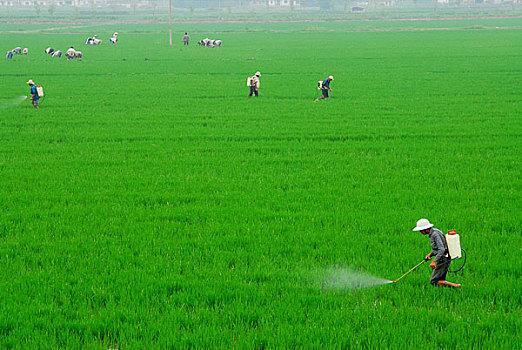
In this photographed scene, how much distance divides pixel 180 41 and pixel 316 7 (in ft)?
400

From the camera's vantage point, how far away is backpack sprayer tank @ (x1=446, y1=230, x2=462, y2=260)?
5.74 meters

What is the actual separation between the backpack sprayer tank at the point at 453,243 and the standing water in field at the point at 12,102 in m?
19.7

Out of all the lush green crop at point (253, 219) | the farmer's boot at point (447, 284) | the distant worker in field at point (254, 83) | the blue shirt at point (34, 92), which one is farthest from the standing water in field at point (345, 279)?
the blue shirt at point (34, 92)

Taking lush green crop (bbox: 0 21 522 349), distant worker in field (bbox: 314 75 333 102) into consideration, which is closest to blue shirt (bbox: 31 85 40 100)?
lush green crop (bbox: 0 21 522 349)

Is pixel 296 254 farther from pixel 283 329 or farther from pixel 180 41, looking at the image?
pixel 180 41

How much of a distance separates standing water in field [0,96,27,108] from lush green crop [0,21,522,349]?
2.71ft

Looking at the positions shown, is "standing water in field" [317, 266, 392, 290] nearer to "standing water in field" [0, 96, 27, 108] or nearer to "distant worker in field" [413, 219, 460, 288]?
"distant worker in field" [413, 219, 460, 288]

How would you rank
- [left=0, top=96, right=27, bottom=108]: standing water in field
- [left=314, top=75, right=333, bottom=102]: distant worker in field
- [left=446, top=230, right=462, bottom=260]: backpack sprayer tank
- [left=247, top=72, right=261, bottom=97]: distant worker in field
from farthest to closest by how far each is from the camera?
[left=247, top=72, right=261, bottom=97]: distant worker in field → [left=314, top=75, right=333, bottom=102]: distant worker in field → [left=0, top=96, right=27, bottom=108]: standing water in field → [left=446, top=230, right=462, bottom=260]: backpack sprayer tank

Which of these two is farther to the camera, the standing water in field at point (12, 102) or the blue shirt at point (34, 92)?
the standing water in field at point (12, 102)

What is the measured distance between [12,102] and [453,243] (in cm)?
2074

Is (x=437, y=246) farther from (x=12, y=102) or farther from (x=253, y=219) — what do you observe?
(x=12, y=102)

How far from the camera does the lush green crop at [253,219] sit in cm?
560

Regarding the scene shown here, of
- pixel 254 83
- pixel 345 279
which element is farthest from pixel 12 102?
pixel 345 279

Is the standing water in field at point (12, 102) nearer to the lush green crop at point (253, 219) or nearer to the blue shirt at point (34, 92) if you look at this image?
the lush green crop at point (253, 219)
